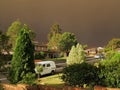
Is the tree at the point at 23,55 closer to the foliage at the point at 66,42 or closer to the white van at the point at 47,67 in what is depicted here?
the white van at the point at 47,67

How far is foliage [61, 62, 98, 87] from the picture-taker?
24.6m

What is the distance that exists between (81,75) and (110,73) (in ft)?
7.79

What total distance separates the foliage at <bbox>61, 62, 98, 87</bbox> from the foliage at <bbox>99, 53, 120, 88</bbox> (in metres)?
0.67

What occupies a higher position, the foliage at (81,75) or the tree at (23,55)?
the tree at (23,55)

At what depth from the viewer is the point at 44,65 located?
3850 cm

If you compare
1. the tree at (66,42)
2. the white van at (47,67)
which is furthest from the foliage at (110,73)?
the tree at (66,42)

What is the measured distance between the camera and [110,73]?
23734 mm

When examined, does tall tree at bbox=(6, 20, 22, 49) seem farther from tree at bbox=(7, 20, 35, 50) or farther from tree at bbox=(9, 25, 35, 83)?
tree at bbox=(9, 25, 35, 83)

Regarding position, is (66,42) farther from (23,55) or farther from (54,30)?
(23,55)

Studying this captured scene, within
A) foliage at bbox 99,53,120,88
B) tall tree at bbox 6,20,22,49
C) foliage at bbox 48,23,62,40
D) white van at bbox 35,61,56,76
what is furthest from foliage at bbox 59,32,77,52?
foliage at bbox 99,53,120,88

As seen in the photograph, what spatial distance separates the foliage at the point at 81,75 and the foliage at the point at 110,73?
67 centimetres

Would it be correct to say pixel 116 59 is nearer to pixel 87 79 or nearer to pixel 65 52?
pixel 87 79

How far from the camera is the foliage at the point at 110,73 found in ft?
77.0

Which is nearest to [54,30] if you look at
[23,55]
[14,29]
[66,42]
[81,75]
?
[66,42]
